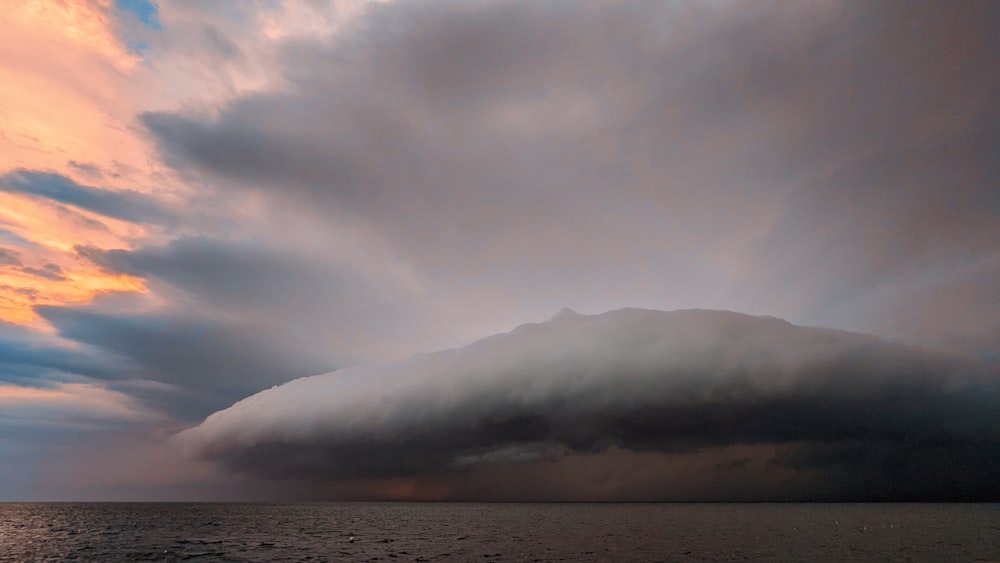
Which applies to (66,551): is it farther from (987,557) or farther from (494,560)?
(987,557)

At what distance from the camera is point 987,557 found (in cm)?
8744

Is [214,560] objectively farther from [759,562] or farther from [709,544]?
[709,544]

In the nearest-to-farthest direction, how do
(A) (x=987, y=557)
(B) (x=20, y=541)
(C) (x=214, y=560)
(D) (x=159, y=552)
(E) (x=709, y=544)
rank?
(C) (x=214, y=560), (A) (x=987, y=557), (D) (x=159, y=552), (E) (x=709, y=544), (B) (x=20, y=541)

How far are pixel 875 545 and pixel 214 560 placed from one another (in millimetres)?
113359

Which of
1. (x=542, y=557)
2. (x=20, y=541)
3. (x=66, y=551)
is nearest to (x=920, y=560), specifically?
(x=542, y=557)

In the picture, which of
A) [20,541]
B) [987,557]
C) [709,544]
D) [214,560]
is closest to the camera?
[214,560]

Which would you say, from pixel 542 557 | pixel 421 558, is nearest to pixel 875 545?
pixel 542 557

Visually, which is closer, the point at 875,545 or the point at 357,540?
the point at 875,545

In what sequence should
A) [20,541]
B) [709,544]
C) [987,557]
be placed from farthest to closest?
[20,541]
[709,544]
[987,557]

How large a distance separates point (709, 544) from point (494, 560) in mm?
51055

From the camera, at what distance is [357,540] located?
121438mm

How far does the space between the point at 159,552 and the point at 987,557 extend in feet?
408

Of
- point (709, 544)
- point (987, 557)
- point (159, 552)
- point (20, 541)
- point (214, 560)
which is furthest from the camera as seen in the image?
point (20, 541)

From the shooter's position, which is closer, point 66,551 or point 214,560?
point 214,560
